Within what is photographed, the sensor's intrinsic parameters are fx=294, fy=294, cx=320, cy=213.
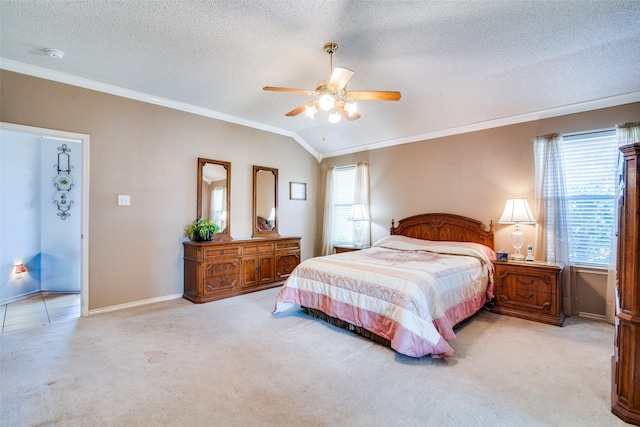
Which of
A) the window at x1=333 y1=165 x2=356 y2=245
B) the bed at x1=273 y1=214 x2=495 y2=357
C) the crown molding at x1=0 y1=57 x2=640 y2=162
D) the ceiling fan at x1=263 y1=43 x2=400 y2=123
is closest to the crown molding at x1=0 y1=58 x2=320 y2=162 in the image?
the crown molding at x1=0 y1=57 x2=640 y2=162

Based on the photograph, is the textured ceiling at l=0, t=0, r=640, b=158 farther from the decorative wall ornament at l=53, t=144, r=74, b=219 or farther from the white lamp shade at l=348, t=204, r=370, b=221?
the decorative wall ornament at l=53, t=144, r=74, b=219

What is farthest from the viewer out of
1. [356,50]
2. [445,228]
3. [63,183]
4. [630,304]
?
[63,183]

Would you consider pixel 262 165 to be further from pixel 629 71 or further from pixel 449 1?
pixel 629 71

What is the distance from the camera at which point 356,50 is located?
2.94 m

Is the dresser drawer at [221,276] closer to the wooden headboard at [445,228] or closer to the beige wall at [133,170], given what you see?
the beige wall at [133,170]

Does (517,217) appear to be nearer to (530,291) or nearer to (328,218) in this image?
(530,291)

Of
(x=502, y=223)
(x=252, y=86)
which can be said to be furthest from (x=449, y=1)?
(x=502, y=223)

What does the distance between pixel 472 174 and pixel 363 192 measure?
1919mm

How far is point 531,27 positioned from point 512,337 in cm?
289

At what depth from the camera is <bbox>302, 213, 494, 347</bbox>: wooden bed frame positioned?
426 centimetres

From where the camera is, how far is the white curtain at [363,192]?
5582 millimetres

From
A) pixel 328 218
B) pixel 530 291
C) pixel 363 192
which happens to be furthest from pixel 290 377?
pixel 328 218

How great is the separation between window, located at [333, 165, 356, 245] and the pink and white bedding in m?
1.94

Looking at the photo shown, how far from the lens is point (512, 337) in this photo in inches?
116
